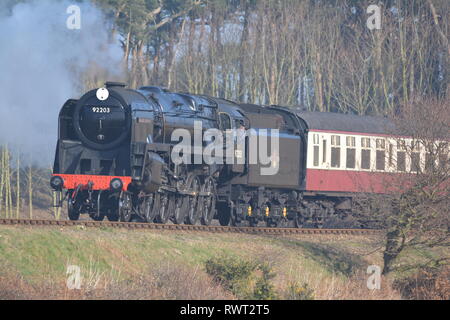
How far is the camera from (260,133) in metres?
26.8

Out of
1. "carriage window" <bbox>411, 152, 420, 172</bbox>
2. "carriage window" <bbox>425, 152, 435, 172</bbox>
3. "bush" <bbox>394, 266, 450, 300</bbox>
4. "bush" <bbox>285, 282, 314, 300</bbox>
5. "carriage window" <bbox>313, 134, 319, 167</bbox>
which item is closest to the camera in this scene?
"bush" <bbox>285, 282, 314, 300</bbox>

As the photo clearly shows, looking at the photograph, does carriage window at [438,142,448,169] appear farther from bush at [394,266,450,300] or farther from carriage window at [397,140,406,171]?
bush at [394,266,450,300]

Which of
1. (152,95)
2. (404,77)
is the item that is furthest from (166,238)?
(404,77)

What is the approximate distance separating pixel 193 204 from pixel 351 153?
7.36 m

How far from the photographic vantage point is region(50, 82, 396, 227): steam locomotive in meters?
22.1

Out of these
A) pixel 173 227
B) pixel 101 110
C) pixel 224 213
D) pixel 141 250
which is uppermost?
pixel 101 110

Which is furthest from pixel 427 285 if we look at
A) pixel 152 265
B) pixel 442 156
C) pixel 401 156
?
pixel 152 265

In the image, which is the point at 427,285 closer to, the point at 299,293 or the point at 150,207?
the point at 299,293

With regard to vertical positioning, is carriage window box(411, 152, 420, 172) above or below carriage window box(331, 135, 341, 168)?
below

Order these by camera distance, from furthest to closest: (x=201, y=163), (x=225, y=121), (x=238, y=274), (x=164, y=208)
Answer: (x=225, y=121)
(x=201, y=163)
(x=164, y=208)
(x=238, y=274)

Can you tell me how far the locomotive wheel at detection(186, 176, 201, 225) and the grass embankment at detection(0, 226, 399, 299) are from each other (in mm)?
1857

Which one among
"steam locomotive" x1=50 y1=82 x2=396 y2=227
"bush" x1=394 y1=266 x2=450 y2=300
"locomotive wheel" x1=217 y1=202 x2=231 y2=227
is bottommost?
"bush" x1=394 y1=266 x2=450 y2=300

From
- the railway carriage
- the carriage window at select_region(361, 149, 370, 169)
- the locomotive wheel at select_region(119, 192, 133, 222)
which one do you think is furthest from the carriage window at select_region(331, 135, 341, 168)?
the locomotive wheel at select_region(119, 192, 133, 222)

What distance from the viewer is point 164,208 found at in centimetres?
2402
